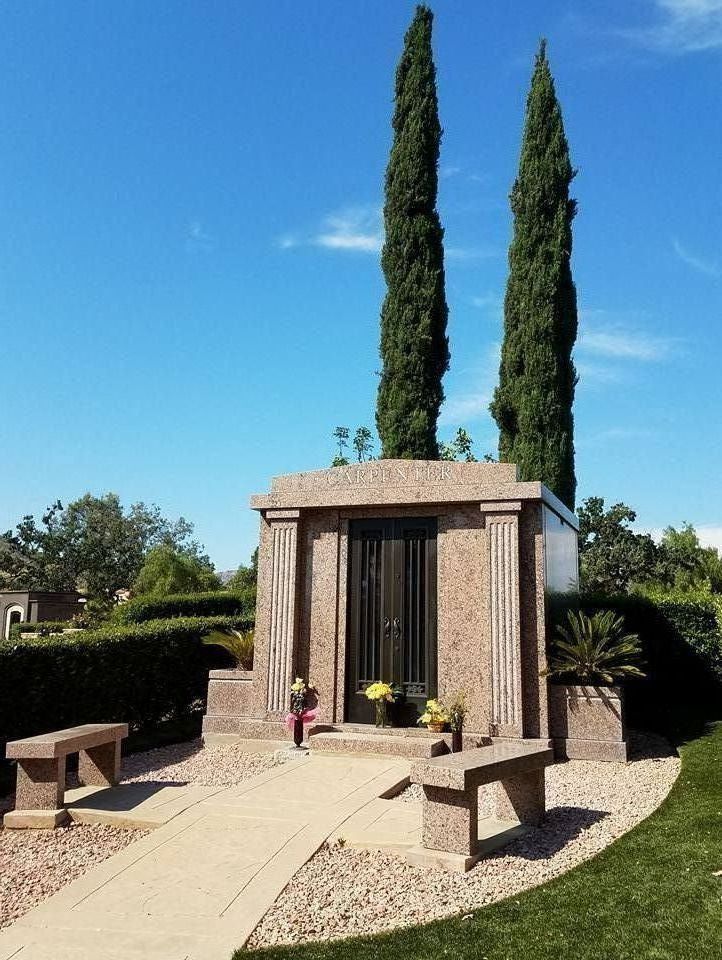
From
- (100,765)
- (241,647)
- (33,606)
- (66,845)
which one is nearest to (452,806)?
(66,845)

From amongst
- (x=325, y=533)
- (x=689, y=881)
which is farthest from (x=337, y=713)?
(x=689, y=881)

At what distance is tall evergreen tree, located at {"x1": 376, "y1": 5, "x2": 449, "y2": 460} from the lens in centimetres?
2400

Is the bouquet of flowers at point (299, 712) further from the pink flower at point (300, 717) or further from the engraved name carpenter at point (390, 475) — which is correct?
the engraved name carpenter at point (390, 475)

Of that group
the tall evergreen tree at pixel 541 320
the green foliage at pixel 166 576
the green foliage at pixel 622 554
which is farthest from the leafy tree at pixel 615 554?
the green foliage at pixel 166 576

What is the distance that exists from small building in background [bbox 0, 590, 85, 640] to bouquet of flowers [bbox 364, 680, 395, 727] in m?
30.9

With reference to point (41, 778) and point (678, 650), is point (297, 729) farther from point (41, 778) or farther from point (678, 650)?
point (678, 650)

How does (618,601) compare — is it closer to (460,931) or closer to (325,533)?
(325,533)

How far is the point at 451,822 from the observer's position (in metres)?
5.76

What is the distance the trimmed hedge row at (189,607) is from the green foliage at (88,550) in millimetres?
36518

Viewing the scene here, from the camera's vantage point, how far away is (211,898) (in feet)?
16.7

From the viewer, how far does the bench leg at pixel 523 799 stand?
672 centimetres

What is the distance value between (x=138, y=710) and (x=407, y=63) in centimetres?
2515

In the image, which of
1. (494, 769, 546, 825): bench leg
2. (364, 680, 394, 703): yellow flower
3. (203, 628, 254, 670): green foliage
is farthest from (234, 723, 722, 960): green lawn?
(203, 628, 254, 670): green foliage

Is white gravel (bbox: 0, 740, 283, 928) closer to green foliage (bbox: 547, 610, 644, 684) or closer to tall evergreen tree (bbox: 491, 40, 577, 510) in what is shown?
green foliage (bbox: 547, 610, 644, 684)
